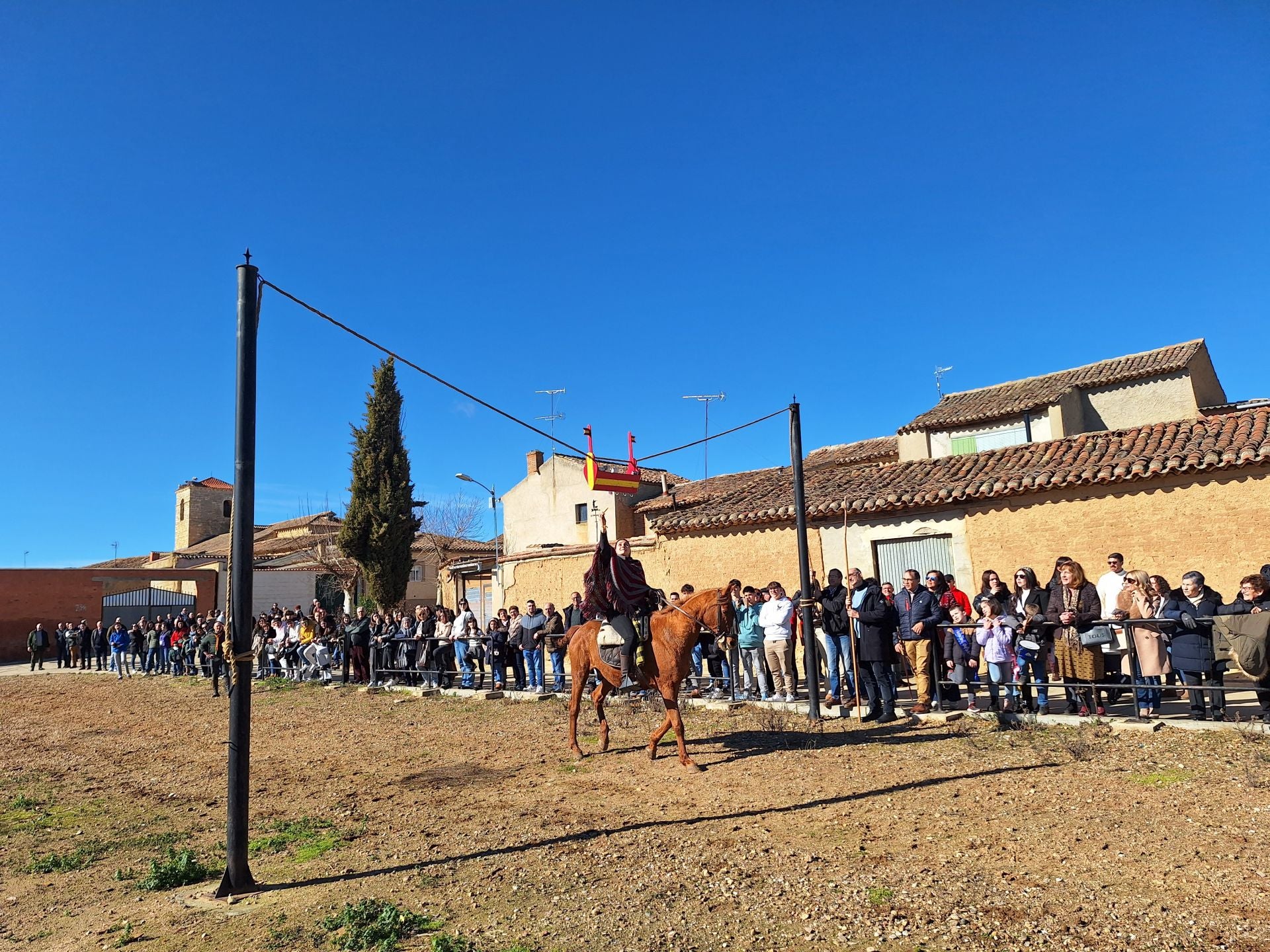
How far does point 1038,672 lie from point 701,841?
5799 millimetres

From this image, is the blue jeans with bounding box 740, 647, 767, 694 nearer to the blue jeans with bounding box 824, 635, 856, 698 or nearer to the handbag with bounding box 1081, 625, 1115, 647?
the blue jeans with bounding box 824, 635, 856, 698

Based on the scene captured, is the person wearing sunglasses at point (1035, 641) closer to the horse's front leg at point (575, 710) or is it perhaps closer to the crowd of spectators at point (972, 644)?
the crowd of spectators at point (972, 644)

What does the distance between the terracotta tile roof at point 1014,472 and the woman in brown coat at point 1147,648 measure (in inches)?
172

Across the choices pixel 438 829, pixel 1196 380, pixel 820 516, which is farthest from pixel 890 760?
pixel 1196 380

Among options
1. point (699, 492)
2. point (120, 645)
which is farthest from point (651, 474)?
point (120, 645)

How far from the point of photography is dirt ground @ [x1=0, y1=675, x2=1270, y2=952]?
4.63m

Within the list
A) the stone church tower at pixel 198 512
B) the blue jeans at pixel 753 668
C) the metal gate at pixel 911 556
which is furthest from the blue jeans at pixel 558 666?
the stone church tower at pixel 198 512

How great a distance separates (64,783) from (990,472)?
50.3 feet

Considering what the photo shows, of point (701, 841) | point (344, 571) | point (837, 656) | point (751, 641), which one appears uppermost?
point (344, 571)

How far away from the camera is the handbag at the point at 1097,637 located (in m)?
9.67

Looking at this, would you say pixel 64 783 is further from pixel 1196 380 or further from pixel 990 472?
pixel 1196 380

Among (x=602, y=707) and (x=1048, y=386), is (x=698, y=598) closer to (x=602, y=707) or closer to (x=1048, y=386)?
(x=602, y=707)

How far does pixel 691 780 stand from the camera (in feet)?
26.4

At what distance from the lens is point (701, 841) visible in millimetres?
6145
